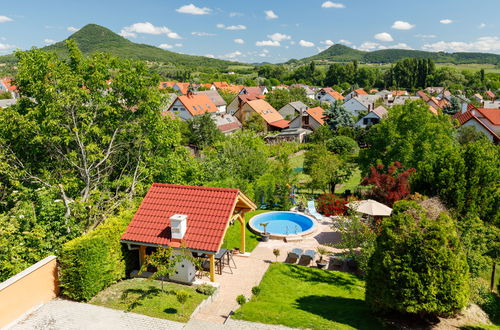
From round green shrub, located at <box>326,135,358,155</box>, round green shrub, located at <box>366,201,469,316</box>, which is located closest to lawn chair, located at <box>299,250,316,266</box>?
round green shrub, located at <box>366,201,469,316</box>

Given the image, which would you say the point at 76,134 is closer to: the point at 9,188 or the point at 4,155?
the point at 4,155

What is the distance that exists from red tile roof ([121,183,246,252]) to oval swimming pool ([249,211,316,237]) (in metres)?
7.74

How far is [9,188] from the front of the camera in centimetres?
1608

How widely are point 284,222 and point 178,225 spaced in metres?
12.4

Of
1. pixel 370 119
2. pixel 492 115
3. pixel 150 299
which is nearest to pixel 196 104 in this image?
pixel 370 119

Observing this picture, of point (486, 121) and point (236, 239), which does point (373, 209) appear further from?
point (486, 121)

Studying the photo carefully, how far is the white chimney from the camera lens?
13.7 m

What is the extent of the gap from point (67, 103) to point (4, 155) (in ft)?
11.8

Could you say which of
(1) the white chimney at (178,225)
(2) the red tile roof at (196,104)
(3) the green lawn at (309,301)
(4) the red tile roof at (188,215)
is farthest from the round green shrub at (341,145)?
(1) the white chimney at (178,225)

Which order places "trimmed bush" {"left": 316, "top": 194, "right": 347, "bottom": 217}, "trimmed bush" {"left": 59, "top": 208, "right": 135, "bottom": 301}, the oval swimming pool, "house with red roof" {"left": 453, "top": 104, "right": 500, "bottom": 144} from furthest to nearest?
"house with red roof" {"left": 453, "top": 104, "right": 500, "bottom": 144} → "trimmed bush" {"left": 316, "top": 194, "right": 347, "bottom": 217} → the oval swimming pool → "trimmed bush" {"left": 59, "top": 208, "right": 135, "bottom": 301}

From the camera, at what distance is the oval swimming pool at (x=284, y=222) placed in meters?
23.2

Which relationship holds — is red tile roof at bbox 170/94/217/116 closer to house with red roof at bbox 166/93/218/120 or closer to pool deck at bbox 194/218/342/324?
house with red roof at bbox 166/93/218/120

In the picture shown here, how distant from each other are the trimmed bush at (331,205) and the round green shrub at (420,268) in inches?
595

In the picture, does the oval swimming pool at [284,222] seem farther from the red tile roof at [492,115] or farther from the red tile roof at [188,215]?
the red tile roof at [492,115]
